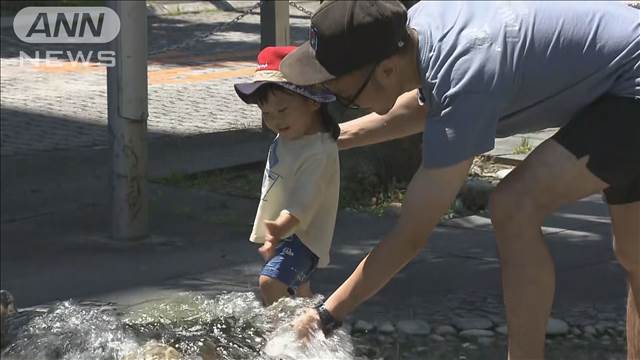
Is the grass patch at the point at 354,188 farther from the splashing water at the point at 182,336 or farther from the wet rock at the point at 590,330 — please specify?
the splashing water at the point at 182,336

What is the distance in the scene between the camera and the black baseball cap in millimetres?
3336

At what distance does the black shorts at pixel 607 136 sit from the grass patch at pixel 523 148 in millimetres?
4837

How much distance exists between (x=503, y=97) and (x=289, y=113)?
121 cm

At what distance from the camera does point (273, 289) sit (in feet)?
15.1

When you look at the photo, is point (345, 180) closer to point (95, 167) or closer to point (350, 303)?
point (95, 167)

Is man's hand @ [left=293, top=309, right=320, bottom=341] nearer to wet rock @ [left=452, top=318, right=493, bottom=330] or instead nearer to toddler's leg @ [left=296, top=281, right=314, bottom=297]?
toddler's leg @ [left=296, top=281, right=314, bottom=297]

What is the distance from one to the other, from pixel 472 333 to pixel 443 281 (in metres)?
0.78

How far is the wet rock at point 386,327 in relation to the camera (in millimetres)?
4984

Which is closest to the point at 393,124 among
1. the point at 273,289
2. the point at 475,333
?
the point at 273,289

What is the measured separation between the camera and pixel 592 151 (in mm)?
3670

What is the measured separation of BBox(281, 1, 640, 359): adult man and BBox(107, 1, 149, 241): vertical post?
2.72 metres

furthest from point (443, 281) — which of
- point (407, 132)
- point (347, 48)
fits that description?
point (347, 48)

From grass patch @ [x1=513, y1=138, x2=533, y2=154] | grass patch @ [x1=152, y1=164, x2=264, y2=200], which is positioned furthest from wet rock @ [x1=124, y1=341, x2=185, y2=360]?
grass patch @ [x1=513, y1=138, x2=533, y2=154]

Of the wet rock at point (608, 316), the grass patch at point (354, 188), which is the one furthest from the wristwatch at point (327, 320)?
the grass patch at point (354, 188)
